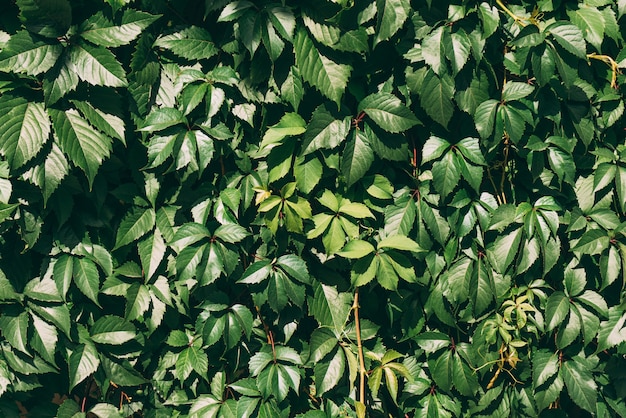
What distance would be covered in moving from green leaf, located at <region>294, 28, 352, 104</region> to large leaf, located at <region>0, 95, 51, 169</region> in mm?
893

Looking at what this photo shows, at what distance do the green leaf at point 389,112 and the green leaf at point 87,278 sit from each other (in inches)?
45.7

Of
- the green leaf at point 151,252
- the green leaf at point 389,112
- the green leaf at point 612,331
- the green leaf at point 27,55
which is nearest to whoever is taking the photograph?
the green leaf at point 27,55

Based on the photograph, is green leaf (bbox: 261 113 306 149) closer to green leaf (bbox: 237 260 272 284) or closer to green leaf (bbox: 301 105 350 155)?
green leaf (bbox: 301 105 350 155)

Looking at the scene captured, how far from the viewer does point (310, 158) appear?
2049 mm

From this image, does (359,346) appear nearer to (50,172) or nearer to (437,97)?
(437,97)

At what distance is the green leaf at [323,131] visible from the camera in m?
1.98

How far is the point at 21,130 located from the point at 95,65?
0.32m

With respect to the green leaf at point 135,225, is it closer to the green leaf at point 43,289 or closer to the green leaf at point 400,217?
the green leaf at point 43,289

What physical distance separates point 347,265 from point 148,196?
80 cm

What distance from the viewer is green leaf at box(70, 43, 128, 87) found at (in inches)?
73.4

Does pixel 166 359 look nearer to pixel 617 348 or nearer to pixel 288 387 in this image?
pixel 288 387

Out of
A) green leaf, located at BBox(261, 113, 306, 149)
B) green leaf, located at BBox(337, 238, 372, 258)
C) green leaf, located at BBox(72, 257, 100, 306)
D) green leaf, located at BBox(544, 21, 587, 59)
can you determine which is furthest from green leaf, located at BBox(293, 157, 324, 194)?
green leaf, located at BBox(544, 21, 587, 59)

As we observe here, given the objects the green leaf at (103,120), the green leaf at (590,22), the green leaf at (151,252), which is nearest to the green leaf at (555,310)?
the green leaf at (590,22)

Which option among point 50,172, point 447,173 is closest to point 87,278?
point 50,172
